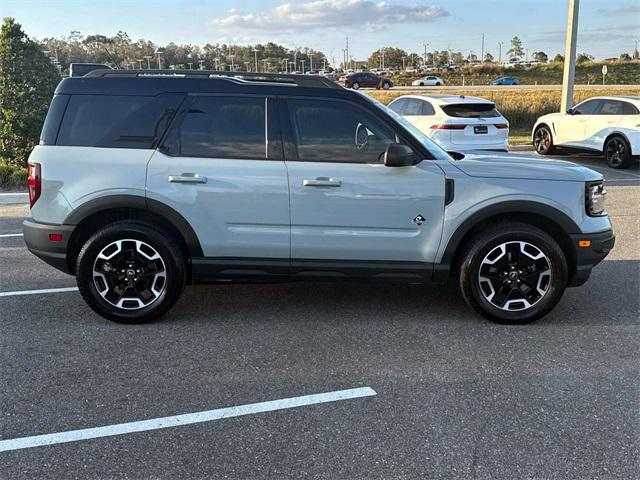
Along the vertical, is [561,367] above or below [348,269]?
below

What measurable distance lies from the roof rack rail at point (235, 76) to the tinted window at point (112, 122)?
0.85 ft

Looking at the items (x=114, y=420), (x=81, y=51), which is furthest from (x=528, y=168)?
(x=81, y=51)

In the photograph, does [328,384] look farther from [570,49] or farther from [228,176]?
[570,49]

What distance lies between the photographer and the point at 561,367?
3924mm

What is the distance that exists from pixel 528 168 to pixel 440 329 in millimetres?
1414

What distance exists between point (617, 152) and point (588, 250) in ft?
32.6

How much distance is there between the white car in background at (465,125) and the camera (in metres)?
12.0

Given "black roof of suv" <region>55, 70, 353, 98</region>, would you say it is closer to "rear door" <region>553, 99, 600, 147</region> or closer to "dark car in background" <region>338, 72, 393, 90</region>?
"rear door" <region>553, 99, 600, 147</region>

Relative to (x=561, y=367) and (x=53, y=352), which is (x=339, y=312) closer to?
(x=561, y=367)

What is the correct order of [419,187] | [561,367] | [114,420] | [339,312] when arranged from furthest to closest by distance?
[339,312] < [419,187] < [561,367] < [114,420]

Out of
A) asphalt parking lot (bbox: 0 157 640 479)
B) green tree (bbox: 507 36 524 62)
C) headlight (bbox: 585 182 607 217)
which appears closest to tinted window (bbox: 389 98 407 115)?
asphalt parking lot (bbox: 0 157 640 479)

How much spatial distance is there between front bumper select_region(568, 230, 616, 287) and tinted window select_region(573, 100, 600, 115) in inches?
420

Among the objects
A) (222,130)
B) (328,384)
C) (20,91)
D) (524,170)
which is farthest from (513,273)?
(20,91)

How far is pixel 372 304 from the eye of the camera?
202 inches
